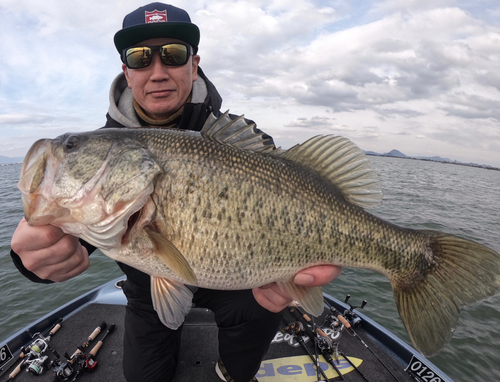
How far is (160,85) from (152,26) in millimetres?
602

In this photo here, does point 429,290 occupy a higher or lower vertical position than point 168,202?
lower

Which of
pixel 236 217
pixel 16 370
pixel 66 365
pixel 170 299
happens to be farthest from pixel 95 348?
pixel 236 217

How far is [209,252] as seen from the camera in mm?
1897

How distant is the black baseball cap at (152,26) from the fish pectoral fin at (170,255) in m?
2.34

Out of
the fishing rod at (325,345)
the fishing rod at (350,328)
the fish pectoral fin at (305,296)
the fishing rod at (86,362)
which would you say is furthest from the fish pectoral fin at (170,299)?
the fishing rod at (350,328)

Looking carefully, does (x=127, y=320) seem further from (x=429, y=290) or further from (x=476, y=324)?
(x=476, y=324)

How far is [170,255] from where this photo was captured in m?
1.85

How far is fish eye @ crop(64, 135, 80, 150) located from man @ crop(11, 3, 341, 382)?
1.33 meters

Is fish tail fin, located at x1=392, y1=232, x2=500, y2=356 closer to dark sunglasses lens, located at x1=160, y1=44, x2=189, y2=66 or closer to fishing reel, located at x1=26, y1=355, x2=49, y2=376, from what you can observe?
dark sunglasses lens, located at x1=160, y1=44, x2=189, y2=66

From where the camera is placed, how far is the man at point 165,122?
3.01 metres

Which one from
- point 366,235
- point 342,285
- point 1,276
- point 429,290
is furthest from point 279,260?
point 1,276

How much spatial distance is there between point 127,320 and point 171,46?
3340mm

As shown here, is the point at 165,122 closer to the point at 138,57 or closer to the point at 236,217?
the point at 138,57

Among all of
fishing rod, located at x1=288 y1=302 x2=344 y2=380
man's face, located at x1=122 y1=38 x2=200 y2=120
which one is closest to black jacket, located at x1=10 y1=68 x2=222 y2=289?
man's face, located at x1=122 y1=38 x2=200 y2=120
